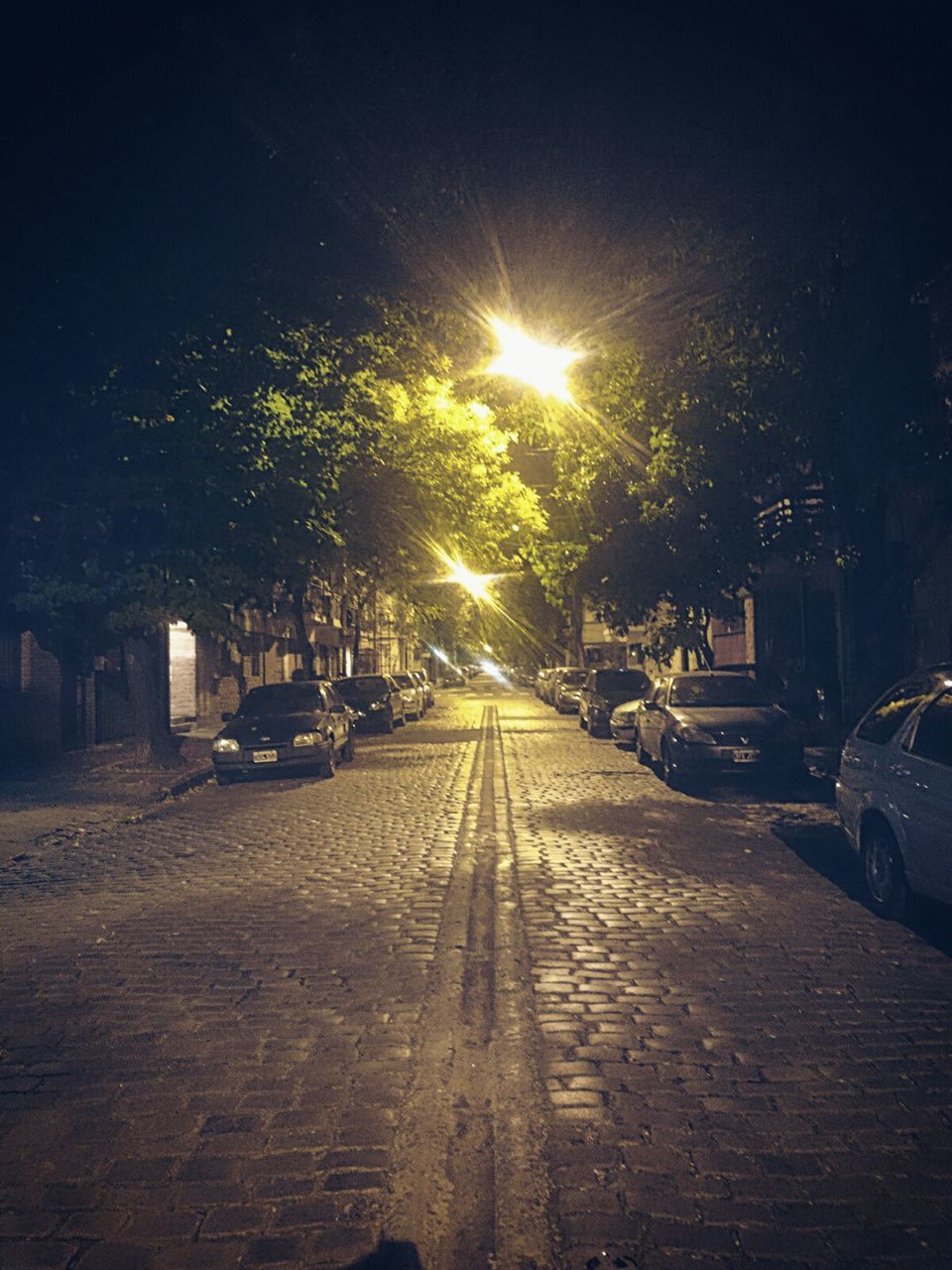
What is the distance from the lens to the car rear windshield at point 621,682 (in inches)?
1013

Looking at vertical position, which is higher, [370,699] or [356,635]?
[356,635]

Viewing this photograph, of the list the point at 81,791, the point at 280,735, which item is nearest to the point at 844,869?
the point at 280,735

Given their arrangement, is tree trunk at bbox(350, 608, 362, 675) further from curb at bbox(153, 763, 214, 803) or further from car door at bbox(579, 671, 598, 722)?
curb at bbox(153, 763, 214, 803)

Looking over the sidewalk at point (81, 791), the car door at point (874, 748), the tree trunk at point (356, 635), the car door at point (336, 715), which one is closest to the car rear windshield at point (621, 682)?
the car door at point (336, 715)

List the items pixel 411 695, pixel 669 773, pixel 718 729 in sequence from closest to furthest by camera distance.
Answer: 1. pixel 718 729
2. pixel 669 773
3. pixel 411 695

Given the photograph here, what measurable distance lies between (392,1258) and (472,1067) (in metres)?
1.54

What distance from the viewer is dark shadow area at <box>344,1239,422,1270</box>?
10.0 feet

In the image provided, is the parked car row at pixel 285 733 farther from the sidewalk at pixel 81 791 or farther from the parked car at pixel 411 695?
the parked car at pixel 411 695

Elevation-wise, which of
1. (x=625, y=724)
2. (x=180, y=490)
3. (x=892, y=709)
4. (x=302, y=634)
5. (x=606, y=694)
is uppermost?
(x=180, y=490)

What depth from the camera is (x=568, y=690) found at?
37.9 meters

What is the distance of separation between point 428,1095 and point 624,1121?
831 millimetres

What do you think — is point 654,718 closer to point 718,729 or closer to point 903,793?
point 718,729

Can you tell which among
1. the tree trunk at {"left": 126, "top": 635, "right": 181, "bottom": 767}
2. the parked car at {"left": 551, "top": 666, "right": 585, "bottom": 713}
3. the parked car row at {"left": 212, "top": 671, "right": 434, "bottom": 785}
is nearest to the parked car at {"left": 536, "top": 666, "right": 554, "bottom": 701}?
the parked car at {"left": 551, "top": 666, "right": 585, "bottom": 713}

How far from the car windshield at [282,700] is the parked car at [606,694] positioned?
27.2 ft
